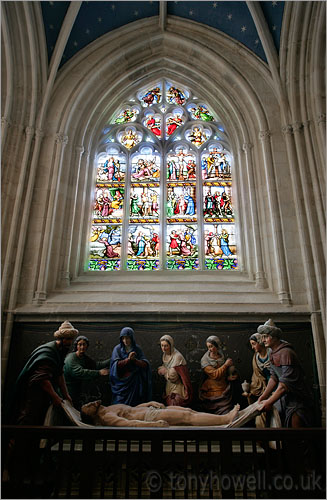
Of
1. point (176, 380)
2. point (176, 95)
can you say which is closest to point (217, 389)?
point (176, 380)

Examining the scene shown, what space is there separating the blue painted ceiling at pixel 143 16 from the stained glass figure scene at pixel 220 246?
3791 millimetres

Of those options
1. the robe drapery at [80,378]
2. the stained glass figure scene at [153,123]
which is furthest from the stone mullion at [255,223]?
the robe drapery at [80,378]

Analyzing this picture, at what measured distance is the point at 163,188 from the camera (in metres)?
8.32

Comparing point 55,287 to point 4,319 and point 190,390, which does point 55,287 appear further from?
point 190,390

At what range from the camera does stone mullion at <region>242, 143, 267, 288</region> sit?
22.8 ft

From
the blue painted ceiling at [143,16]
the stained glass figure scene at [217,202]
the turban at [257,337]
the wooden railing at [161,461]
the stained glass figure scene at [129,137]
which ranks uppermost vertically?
the blue painted ceiling at [143,16]

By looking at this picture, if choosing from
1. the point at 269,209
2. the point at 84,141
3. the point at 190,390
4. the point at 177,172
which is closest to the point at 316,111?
the point at 269,209

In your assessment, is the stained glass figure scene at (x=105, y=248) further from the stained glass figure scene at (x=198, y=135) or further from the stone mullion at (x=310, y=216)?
the stone mullion at (x=310, y=216)

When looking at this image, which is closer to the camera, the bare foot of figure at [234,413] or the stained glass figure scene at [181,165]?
the bare foot of figure at [234,413]

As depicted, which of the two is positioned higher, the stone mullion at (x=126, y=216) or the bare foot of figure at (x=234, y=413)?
the stone mullion at (x=126, y=216)

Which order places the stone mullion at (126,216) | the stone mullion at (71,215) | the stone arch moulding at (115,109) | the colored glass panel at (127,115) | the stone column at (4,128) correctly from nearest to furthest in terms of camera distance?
1. the stone arch moulding at (115,109)
2. the stone mullion at (71,215)
3. the stone column at (4,128)
4. the stone mullion at (126,216)
5. the colored glass panel at (127,115)

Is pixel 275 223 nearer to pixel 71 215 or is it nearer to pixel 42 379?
pixel 71 215

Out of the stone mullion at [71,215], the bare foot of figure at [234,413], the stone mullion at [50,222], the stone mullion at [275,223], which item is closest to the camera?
the bare foot of figure at [234,413]

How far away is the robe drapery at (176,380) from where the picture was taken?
5684 millimetres
